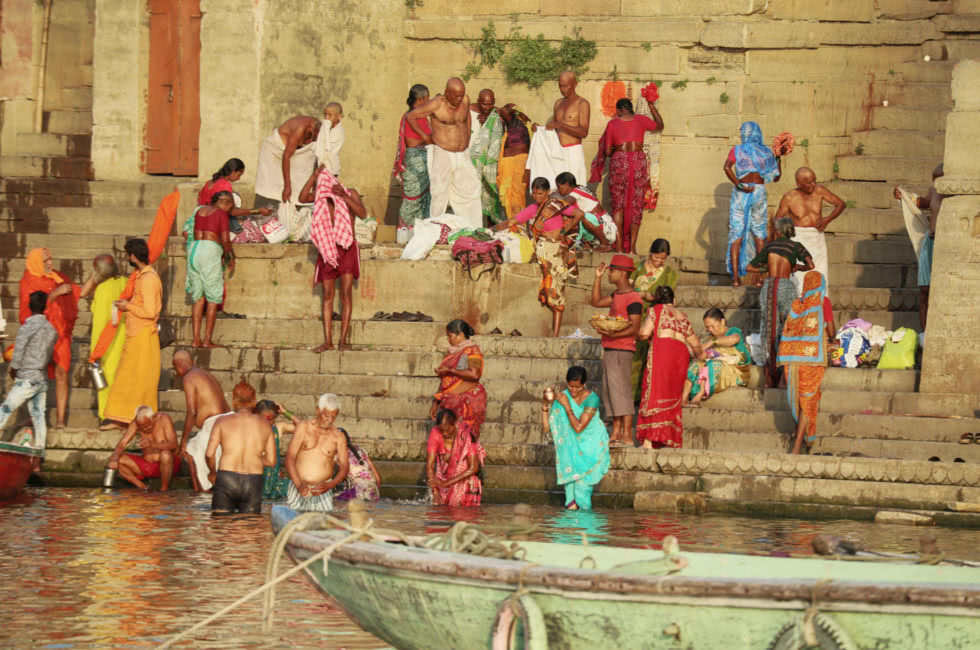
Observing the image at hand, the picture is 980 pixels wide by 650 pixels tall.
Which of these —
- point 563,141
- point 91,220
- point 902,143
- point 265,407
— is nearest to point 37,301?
point 265,407

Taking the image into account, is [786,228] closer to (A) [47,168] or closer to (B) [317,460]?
(B) [317,460]

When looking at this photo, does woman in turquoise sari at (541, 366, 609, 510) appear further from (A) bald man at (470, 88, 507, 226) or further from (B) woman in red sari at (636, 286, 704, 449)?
(A) bald man at (470, 88, 507, 226)

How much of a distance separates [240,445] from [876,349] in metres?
5.50

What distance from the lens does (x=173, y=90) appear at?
63.1ft

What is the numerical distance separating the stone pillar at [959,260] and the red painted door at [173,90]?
8534mm

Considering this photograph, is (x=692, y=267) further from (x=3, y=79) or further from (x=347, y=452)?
(x=3, y=79)

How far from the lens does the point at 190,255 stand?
52.3 ft

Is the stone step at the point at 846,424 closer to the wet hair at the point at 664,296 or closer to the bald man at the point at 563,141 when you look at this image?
the wet hair at the point at 664,296

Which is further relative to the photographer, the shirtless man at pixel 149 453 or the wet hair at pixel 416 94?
the wet hair at pixel 416 94

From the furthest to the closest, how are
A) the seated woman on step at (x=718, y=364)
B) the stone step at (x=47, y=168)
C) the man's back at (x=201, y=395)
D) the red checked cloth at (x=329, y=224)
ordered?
the stone step at (x=47, y=168)
the red checked cloth at (x=329, y=224)
the seated woman on step at (x=718, y=364)
the man's back at (x=201, y=395)

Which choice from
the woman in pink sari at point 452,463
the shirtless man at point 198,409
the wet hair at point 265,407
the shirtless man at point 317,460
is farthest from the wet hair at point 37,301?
the woman in pink sari at point 452,463

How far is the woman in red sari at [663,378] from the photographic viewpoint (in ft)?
44.3

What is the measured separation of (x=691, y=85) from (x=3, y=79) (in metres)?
7.78

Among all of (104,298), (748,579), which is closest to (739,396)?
(104,298)
